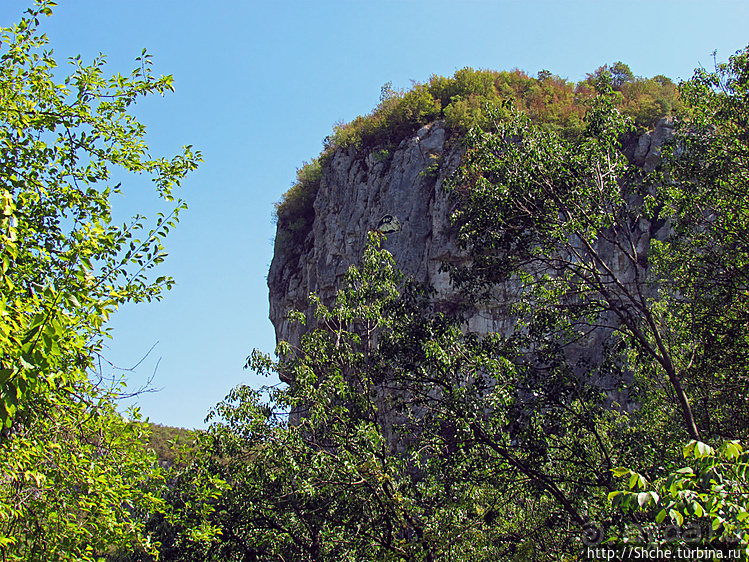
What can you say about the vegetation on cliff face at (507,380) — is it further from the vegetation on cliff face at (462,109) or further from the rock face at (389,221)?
the vegetation on cliff face at (462,109)

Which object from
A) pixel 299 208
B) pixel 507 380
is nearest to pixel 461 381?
pixel 507 380

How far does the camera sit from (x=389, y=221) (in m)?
25.9

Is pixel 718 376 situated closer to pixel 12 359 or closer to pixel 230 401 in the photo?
pixel 230 401

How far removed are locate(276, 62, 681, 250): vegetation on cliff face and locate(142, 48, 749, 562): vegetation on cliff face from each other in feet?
59.2

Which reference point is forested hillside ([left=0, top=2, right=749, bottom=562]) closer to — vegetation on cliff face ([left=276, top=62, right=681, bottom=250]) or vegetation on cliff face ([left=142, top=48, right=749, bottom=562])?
vegetation on cliff face ([left=142, top=48, right=749, bottom=562])

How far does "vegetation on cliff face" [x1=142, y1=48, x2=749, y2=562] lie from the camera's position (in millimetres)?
7566

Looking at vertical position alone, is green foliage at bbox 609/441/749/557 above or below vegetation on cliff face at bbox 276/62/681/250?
below

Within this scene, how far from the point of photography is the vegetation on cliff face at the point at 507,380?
7.57 metres

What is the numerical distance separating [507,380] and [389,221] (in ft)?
61.7

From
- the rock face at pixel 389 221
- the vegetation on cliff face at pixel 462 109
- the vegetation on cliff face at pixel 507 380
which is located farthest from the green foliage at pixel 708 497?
the vegetation on cliff face at pixel 462 109

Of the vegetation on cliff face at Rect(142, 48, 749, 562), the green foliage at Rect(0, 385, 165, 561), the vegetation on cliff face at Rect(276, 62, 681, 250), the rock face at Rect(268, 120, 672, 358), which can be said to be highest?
the vegetation on cliff face at Rect(276, 62, 681, 250)

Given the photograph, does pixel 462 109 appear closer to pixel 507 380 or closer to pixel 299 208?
pixel 299 208

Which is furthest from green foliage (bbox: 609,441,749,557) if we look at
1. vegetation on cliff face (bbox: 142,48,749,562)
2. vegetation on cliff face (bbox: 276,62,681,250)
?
vegetation on cliff face (bbox: 276,62,681,250)

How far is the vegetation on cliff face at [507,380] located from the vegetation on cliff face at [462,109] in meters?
18.0
